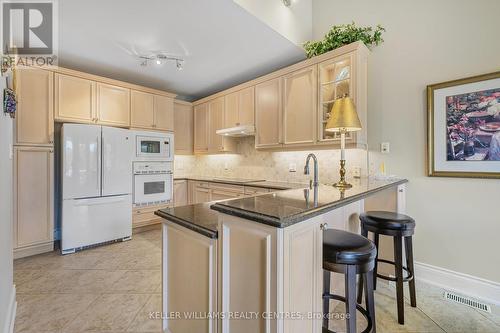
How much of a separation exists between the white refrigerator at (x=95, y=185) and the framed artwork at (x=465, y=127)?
12.6 ft

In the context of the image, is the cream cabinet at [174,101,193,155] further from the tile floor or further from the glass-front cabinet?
the glass-front cabinet

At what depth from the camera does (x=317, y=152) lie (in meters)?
3.13

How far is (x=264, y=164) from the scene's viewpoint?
3.87 metres

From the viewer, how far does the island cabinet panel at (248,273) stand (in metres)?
0.89

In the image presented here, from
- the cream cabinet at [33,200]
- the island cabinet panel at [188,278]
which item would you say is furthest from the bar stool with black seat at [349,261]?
the cream cabinet at [33,200]

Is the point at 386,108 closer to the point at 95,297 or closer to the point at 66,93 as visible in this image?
the point at 95,297

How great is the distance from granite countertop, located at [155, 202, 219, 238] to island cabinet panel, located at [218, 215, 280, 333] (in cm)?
11

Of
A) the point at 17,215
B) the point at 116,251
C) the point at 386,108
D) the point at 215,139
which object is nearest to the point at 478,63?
the point at 386,108

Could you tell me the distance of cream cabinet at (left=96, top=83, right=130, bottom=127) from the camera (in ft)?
11.3

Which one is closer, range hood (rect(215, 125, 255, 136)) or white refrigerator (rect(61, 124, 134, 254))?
white refrigerator (rect(61, 124, 134, 254))

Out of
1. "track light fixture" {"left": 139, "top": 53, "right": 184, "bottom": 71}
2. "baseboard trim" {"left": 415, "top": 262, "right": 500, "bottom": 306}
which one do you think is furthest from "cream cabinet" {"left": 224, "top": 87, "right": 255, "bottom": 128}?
Answer: "baseboard trim" {"left": 415, "top": 262, "right": 500, "bottom": 306}

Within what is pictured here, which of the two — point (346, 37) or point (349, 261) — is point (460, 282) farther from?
point (346, 37)

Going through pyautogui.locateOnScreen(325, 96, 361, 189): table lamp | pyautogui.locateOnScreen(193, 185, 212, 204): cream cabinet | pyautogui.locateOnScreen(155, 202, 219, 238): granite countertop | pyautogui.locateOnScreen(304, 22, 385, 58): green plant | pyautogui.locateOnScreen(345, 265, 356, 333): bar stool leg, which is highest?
pyautogui.locateOnScreen(304, 22, 385, 58): green plant

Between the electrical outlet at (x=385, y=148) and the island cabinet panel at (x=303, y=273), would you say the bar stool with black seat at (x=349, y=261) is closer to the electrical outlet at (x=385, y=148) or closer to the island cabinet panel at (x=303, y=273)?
the island cabinet panel at (x=303, y=273)
